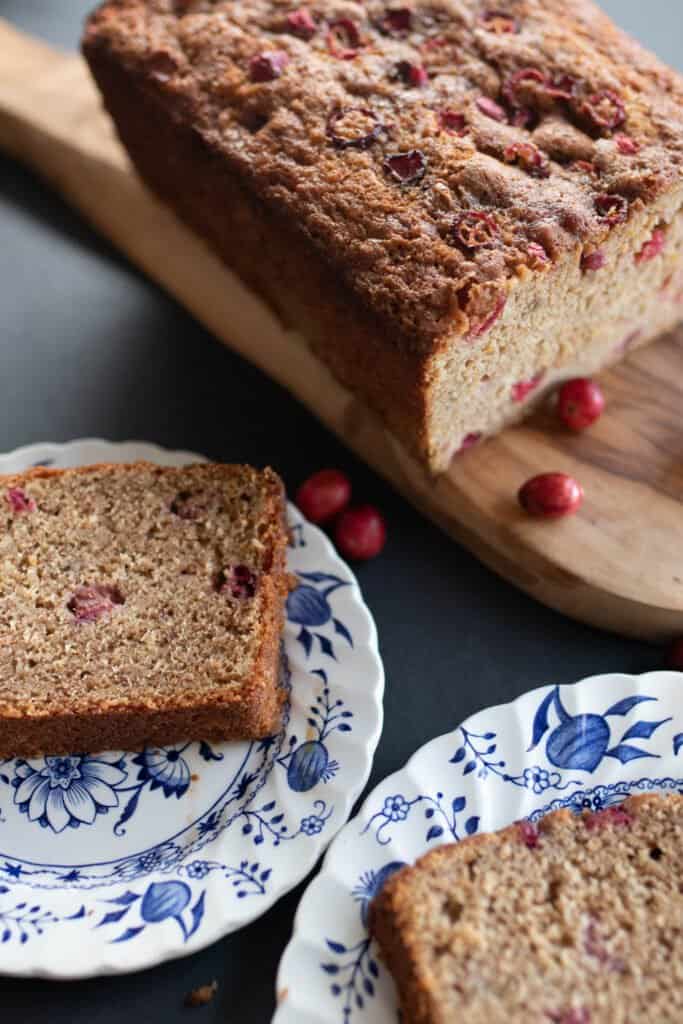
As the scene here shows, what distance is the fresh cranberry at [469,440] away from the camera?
3681mm

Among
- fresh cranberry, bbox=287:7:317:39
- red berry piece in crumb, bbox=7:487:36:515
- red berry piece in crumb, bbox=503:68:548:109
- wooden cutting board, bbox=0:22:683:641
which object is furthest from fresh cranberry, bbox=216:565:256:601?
fresh cranberry, bbox=287:7:317:39

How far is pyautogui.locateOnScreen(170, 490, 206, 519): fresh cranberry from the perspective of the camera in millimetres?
3332

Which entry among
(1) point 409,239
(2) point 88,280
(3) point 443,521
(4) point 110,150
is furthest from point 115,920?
(4) point 110,150

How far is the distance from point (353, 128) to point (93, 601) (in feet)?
5.27

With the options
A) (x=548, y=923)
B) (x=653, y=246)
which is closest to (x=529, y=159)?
(x=653, y=246)

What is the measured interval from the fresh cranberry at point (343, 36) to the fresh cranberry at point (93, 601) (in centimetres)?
187

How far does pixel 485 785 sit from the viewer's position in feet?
9.67

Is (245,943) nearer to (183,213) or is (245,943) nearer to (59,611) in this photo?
(59,611)

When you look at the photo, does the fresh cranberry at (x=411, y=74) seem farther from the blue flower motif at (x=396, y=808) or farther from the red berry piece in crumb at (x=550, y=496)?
the blue flower motif at (x=396, y=808)

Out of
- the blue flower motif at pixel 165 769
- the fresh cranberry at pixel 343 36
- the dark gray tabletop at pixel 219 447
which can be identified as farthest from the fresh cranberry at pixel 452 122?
the blue flower motif at pixel 165 769

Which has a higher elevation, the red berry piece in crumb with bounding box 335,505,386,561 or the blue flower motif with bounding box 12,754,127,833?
the red berry piece in crumb with bounding box 335,505,386,561

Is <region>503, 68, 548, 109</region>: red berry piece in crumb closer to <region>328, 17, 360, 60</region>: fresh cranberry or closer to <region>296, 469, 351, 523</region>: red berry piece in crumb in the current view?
<region>328, 17, 360, 60</region>: fresh cranberry

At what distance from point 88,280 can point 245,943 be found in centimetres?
254

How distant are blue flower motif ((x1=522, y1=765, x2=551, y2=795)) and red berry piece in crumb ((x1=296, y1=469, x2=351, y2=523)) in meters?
1.10
